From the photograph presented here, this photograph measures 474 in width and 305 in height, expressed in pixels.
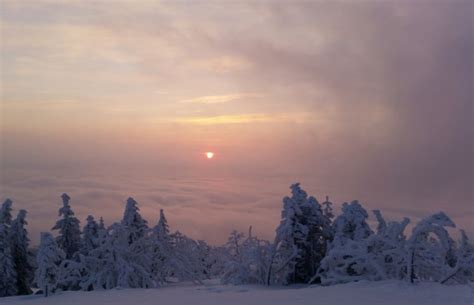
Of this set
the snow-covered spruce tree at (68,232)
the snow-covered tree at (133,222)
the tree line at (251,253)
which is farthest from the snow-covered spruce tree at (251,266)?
the snow-covered spruce tree at (68,232)

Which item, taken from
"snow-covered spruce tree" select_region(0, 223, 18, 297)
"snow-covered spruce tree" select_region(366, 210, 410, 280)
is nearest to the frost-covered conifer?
"snow-covered spruce tree" select_region(366, 210, 410, 280)

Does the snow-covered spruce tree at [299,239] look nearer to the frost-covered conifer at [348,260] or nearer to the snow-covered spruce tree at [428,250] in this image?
the frost-covered conifer at [348,260]

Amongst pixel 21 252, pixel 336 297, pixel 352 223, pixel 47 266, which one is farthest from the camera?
pixel 21 252

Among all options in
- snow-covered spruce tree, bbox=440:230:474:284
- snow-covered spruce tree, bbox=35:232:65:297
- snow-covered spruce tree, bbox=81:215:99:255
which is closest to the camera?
snow-covered spruce tree, bbox=440:230:474:284

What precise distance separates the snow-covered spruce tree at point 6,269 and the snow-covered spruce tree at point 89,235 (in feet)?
21.1

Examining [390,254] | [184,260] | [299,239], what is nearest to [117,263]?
[184,260]

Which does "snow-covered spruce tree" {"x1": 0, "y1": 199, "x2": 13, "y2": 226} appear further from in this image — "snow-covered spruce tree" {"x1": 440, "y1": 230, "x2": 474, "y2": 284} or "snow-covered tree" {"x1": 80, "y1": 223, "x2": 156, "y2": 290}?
"snow-covered spruce tree" {"x1": 440, "y1": 230, "x2": 474, "y2": 284}

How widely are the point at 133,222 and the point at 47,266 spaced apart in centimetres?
923

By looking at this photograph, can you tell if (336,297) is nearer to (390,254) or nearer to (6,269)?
(390,254)

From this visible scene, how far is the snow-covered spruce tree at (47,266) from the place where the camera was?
115 feet

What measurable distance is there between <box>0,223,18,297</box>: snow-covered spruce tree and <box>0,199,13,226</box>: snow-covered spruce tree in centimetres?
61

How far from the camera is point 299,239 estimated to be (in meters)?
39.5

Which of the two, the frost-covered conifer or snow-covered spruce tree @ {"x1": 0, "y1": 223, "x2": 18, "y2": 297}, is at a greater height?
the frost-covered conifer

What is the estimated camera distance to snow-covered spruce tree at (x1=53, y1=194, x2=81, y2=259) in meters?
49.0
